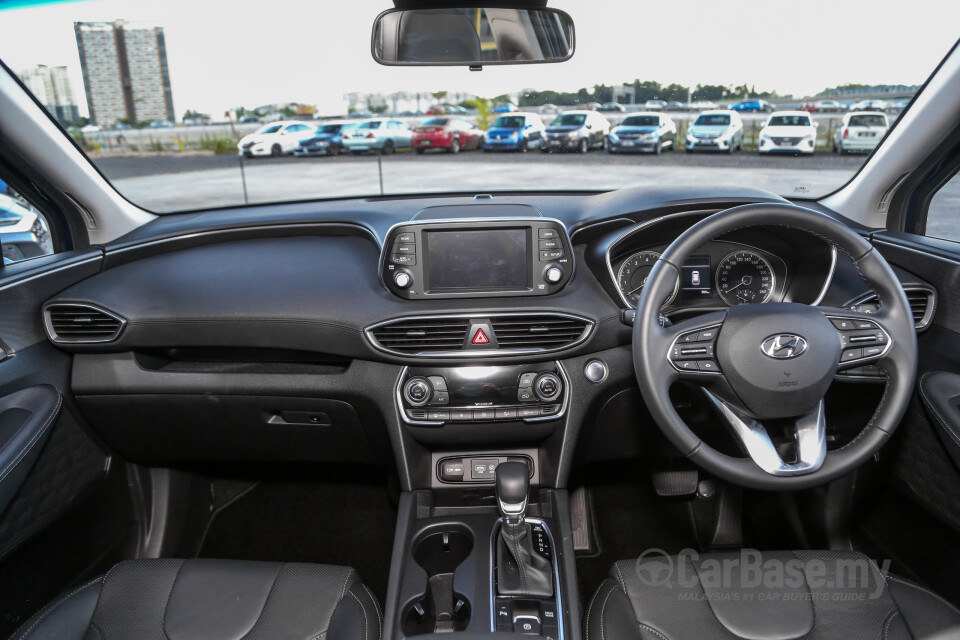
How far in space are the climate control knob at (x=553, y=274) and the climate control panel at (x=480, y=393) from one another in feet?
1.01

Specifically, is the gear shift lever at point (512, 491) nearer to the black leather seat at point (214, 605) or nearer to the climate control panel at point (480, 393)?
the climate control panel at point (480, 393)

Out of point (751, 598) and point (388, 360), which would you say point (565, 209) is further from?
point (751, 598)

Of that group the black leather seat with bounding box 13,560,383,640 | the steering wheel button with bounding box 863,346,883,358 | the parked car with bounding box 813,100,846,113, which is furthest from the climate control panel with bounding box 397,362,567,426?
the parked car with bounding box 813,100,846,113

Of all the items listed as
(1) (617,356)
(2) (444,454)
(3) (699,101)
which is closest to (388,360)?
(2) (444,454)

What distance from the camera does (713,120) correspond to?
9.51 feet

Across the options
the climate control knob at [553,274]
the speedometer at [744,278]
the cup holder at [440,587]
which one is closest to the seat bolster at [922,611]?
the speedometer at [744,278]

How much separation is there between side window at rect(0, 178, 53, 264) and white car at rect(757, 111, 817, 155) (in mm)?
2933

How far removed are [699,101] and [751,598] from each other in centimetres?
184

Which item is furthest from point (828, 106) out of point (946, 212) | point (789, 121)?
point (946, 212)

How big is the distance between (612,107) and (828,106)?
2.64ft

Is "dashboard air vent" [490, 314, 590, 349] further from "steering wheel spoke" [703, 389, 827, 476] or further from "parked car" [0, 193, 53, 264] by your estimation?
"parked car" [0, 193, 53, 264]

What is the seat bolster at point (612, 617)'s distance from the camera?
1.84m

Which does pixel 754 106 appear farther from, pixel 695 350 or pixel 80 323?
pixel 80 323

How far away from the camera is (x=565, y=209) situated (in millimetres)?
2646
